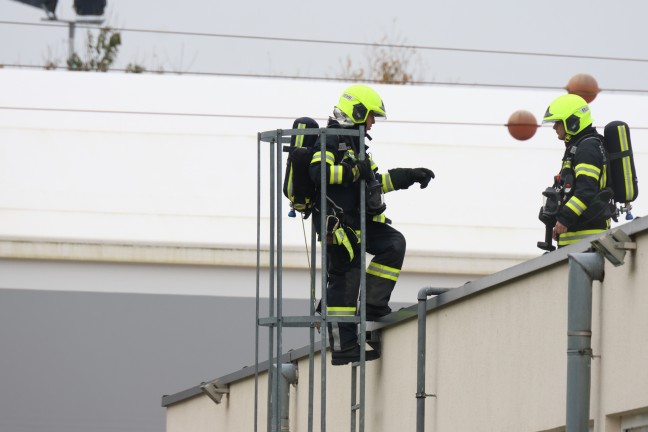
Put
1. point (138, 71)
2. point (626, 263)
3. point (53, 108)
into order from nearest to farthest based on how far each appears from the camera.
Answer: point (626, 263), point (53, 108), point (138, 71)

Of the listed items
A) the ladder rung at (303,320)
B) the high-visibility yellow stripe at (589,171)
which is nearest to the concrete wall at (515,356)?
the ladder rung at (303,320)

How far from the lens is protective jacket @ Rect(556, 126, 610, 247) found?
690 centimetres

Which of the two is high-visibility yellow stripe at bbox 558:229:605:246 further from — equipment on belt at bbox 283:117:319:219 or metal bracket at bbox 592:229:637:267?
metal bracket at bbox 592:229:637:267

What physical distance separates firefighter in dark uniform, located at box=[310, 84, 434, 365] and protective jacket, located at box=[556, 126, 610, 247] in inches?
27.5

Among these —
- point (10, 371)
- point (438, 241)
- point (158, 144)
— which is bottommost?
point (10, 371)

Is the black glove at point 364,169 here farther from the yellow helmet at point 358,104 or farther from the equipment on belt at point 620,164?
the equipment on belt at point 620,164

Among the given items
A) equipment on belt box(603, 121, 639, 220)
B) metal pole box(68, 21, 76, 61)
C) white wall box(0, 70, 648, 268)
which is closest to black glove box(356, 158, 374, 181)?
equipment on belt box(603, 121, 639, 220)

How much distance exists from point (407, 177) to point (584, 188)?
0.90 metres

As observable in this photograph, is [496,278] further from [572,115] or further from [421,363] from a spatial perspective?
[572,115]

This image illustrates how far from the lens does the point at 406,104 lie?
19078mm

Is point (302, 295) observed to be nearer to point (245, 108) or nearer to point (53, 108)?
point (245, 108)

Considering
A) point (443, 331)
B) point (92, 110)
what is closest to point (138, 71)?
point (92, 110)

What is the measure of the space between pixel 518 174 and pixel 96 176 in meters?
5.50

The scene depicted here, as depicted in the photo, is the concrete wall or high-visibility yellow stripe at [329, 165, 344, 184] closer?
the concrete wall
